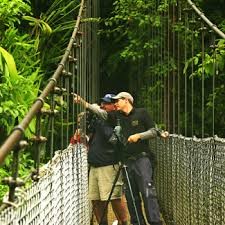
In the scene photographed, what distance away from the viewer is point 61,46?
6.48m

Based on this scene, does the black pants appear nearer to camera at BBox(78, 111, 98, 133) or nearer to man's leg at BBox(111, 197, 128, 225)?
man's leg at BBox(111, 197, 128, 225)

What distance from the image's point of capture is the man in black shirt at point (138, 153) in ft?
16.6

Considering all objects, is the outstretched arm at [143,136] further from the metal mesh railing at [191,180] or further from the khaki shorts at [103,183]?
the khaki shorts at [103,183]

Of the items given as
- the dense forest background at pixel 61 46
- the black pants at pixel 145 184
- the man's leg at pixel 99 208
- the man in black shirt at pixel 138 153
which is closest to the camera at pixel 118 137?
the man in black shirt at pixel 138 153

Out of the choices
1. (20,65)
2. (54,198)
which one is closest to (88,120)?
(20,65)

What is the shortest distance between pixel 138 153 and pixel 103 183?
0.45 m

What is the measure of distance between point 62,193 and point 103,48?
6564mm

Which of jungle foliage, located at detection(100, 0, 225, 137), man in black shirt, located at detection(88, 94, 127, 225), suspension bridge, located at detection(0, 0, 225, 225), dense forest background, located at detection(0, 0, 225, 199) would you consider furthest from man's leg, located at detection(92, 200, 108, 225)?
jungle foliage, located at detection(100, 0, 225, 137)

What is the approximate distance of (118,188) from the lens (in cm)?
558

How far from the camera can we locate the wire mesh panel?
6.64 ft

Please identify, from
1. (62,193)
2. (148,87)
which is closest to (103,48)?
(148,87)

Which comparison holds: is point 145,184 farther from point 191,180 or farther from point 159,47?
point 159,47

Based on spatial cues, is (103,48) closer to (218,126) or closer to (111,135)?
(218,126)

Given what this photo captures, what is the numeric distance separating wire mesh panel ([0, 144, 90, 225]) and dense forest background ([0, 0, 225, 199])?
29 centimetres
